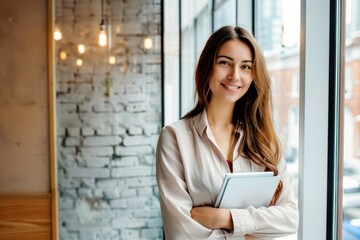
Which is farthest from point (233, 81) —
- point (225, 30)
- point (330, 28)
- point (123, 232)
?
point (123, 232)

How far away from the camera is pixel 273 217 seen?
1439 mm

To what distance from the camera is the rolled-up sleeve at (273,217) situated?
4.59 feet

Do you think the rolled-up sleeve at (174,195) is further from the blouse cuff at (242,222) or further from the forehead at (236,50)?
the forehead at (236,50)

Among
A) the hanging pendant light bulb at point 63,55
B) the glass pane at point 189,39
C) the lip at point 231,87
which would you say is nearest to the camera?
the lip at point 231,87

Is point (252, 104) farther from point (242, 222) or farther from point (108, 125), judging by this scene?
point (108, 125)

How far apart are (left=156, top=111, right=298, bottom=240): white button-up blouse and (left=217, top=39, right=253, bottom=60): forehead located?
25cm

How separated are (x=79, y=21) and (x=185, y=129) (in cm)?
228

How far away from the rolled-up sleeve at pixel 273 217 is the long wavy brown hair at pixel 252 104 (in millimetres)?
32

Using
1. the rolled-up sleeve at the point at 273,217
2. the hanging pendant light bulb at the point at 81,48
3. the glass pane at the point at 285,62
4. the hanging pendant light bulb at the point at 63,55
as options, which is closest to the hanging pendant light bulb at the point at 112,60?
the hanging pendant light bulb at the point at 81,48

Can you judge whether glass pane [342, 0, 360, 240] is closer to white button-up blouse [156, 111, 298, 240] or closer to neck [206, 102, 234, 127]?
white button-up blouse [156, 111, 298, 240]

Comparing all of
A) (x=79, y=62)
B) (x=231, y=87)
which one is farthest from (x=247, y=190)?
(x=79, y=62)

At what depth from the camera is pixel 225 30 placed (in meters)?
1.48

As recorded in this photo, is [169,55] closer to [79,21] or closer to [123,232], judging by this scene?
[79,21]

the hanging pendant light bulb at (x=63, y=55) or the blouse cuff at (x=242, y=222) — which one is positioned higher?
the hanging pendant light bulb at (x=63, y=55)
